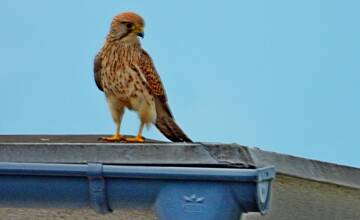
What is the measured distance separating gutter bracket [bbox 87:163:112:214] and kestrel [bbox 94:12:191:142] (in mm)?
2192

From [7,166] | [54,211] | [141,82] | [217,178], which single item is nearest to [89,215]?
[54,211]

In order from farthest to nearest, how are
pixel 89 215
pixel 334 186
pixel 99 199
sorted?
pixel 334 186, pixel 89 215, pixel 99 199

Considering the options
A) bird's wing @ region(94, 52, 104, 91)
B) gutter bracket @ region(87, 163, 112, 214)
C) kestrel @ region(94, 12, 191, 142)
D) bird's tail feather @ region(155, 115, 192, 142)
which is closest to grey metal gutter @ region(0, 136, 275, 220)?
gutter bracket @ region(87, 163, 112, 214)

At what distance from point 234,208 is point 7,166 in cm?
80

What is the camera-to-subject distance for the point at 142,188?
3107 mm

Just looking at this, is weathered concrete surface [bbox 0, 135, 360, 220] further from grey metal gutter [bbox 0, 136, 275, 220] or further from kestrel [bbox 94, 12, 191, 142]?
kestrel [bbox 94, 12, 191, 142]

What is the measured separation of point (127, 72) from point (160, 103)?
41 cm

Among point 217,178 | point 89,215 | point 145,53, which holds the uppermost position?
point 145,53

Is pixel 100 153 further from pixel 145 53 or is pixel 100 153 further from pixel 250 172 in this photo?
pixel 145 53

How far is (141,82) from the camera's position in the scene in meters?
5.48

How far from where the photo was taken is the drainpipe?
299 cm

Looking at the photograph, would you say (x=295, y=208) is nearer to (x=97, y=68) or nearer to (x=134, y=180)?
(x=134, y=180)

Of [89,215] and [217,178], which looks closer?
[217,178]

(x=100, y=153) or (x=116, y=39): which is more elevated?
(x=116, y=39)
